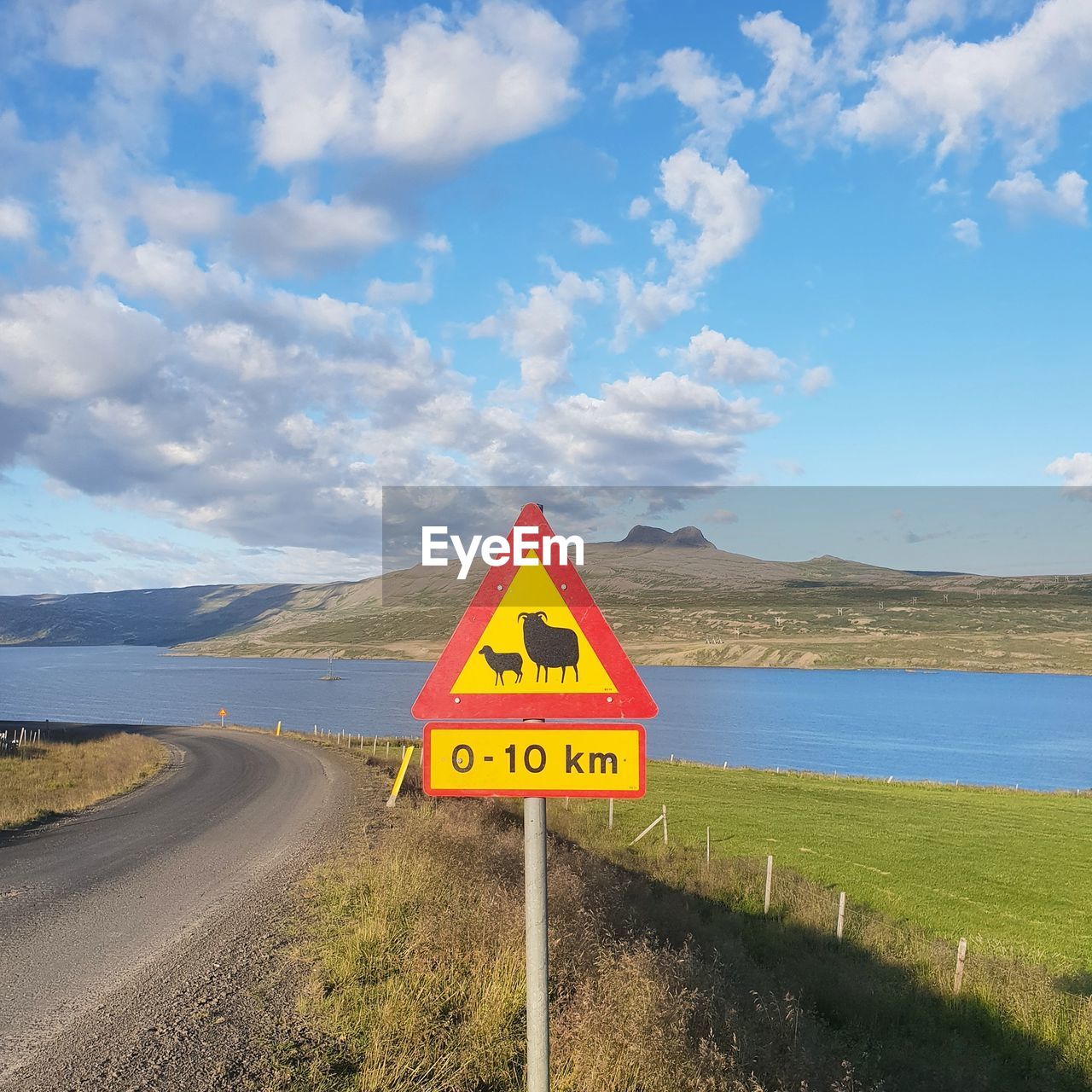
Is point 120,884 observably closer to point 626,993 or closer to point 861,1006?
point 626,993

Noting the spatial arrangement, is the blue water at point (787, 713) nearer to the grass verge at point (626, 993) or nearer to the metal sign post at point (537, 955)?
the grass verge at point (626, 993)

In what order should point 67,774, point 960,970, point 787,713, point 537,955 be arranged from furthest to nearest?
point 787,713
point 67,774
point 960,970
point 537,955

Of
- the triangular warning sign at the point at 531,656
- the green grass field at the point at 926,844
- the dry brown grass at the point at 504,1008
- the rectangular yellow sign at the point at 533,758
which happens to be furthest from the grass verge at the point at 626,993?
the green grass field at the point at 926,844

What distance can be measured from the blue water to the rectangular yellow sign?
70210 millimetres

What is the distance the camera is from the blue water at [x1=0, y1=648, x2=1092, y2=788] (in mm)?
74625

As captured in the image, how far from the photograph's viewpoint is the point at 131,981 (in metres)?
7.32

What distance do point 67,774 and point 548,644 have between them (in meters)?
31.9

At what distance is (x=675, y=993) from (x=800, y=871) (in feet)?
64.4

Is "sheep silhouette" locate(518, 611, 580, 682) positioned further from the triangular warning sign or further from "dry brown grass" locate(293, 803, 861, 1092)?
"dry brown grass" locate(293, 803, 861, 1092)

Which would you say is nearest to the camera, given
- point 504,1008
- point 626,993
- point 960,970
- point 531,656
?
point 531,656

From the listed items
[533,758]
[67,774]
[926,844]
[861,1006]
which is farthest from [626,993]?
[926,844]

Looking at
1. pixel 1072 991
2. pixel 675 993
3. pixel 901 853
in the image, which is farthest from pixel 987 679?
pixel 675 993

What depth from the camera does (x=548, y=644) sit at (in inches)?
144

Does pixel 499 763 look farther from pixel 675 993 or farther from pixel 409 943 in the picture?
pixel 409 943
